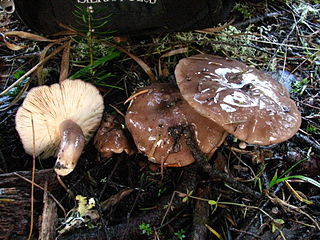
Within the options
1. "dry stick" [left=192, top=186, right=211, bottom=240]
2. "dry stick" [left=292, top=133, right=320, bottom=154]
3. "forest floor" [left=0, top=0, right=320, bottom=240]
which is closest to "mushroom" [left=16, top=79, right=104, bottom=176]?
"forest floor" [left=0, top=0, right=320, bottom=240]

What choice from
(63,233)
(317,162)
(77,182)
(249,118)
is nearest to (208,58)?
(249,118)

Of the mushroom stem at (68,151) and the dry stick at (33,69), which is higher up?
the dry stick at (33,69)

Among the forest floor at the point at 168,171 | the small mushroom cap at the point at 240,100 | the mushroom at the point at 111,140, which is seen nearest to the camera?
the small mushroom cap at the point at 240,100

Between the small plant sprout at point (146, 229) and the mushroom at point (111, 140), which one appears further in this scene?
the mushroom at point (111, 140)

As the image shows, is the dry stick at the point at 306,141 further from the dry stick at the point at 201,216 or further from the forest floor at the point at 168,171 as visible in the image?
the dry stick at the point at 201,216

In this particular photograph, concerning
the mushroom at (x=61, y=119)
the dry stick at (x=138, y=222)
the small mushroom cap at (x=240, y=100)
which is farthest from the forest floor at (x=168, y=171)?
the small mushroom cap at (x=240, y=100)

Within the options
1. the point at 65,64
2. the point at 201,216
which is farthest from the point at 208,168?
the point at 65,64

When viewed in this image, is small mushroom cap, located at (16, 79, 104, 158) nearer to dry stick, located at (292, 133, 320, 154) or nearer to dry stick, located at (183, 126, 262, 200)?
dry stick, located at (183, 126, 262, 200)

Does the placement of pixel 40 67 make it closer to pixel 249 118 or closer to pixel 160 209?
pixel 160 209
